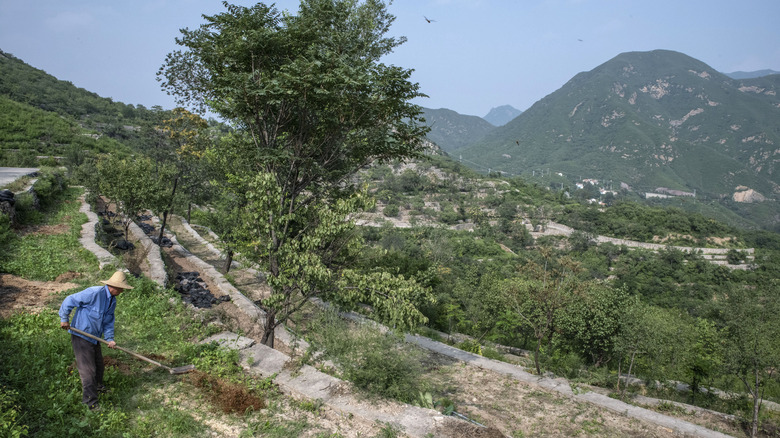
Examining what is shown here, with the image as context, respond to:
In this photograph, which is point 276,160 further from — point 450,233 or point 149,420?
point 450,233

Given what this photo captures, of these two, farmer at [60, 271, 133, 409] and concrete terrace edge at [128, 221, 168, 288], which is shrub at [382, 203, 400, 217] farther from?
farmer at [60, 271, 133, 409]

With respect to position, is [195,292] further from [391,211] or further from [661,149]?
[661,149]

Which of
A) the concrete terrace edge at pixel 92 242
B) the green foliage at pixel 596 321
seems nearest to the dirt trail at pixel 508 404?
the concrete terrace edge at pixel 92 242

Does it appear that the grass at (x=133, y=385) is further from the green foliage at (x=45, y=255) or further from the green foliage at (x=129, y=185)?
the green foliage at (x=129, y=185)

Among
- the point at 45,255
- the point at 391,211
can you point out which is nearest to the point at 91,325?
the point at 45,255

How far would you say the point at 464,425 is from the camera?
444 centimetres

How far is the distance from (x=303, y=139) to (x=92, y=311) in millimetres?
4232

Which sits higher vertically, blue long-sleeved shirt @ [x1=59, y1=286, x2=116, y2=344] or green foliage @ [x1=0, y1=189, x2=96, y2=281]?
blue long-sleeved shirt @ [x1=59, y1=286, x2=116, y2=344]

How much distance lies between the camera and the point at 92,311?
168 inches

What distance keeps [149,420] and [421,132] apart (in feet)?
18.9

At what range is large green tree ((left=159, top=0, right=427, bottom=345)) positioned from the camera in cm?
607

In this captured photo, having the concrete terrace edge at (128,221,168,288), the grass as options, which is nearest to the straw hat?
the grass

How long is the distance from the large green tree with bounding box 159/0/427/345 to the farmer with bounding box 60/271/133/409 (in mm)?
2085

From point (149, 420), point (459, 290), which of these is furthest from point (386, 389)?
point (459, 290)
